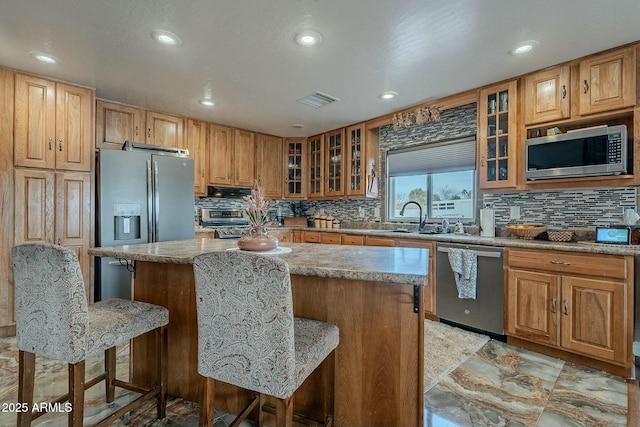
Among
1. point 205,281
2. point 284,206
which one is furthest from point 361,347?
point 284,206

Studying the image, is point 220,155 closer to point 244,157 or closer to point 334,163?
point 244,157

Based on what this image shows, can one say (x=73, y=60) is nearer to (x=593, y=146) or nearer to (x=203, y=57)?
(x=203, y=57)

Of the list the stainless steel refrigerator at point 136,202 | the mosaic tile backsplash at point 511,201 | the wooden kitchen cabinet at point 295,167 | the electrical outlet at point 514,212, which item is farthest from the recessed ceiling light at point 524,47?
the stainless steel refrigerator at point 136,202

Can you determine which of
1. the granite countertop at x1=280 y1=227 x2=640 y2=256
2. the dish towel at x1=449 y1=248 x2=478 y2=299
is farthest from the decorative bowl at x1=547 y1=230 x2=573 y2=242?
the dish towel at x1=449 y1=248 x2=478 y2=299

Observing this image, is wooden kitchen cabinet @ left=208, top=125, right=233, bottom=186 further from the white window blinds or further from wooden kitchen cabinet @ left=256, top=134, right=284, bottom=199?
the white window blinds

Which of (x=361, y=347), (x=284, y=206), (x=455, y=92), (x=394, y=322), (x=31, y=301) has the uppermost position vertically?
(x=455, y=92)

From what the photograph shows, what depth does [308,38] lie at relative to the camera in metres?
2.29

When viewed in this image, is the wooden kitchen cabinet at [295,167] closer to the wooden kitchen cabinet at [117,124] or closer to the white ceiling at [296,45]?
the white ceiling at [296,45]

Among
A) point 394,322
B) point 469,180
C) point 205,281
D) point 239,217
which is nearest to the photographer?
point 205,281

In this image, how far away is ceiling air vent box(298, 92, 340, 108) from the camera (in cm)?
341

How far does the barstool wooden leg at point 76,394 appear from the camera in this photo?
1243 millimetres

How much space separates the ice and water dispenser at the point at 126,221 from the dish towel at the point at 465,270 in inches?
128

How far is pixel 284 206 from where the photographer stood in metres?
5.65

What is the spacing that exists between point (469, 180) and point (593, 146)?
1.25m
